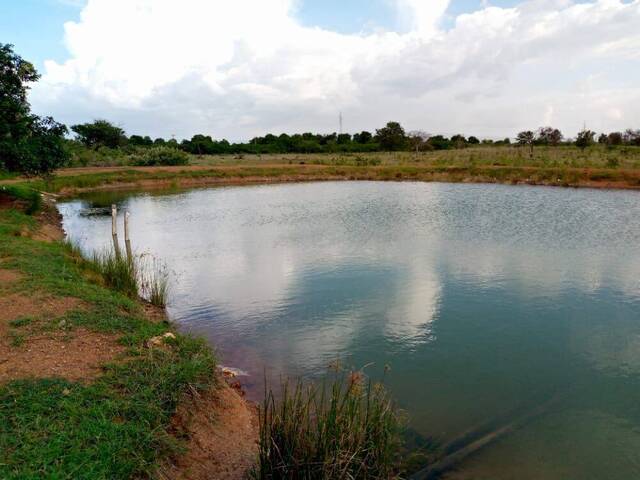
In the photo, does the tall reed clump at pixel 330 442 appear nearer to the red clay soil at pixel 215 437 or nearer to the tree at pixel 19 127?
the red clay soil at pixel 215 437

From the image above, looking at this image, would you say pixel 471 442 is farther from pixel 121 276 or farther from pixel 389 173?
pixel 389 173

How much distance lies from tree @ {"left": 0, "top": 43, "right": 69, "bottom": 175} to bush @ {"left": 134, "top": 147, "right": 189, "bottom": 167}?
33952 millimetres

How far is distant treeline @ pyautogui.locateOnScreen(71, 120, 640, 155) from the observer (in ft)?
201

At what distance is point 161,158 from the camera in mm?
52594

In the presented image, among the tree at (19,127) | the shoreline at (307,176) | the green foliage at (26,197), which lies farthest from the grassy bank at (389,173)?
the tree at (19,127)

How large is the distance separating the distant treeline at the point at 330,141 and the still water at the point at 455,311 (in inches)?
1766

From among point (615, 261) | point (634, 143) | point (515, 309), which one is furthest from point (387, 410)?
point (634, 143)

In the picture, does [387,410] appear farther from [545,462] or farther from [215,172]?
[215,172]

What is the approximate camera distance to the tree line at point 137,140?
17812mm

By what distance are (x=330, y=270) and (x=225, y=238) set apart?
705 cm

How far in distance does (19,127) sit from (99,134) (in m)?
52.8

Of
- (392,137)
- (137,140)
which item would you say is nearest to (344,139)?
(392,137)

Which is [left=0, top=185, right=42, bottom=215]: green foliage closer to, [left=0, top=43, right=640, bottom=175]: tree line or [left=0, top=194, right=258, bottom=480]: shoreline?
[left=0, top=43, right=640, bottom=175]: tree line

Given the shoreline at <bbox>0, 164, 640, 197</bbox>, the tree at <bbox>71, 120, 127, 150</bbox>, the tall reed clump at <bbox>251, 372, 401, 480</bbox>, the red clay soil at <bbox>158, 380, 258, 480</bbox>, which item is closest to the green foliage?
the shoreline at <bbox>0, 164, 640, 197</bbox>
